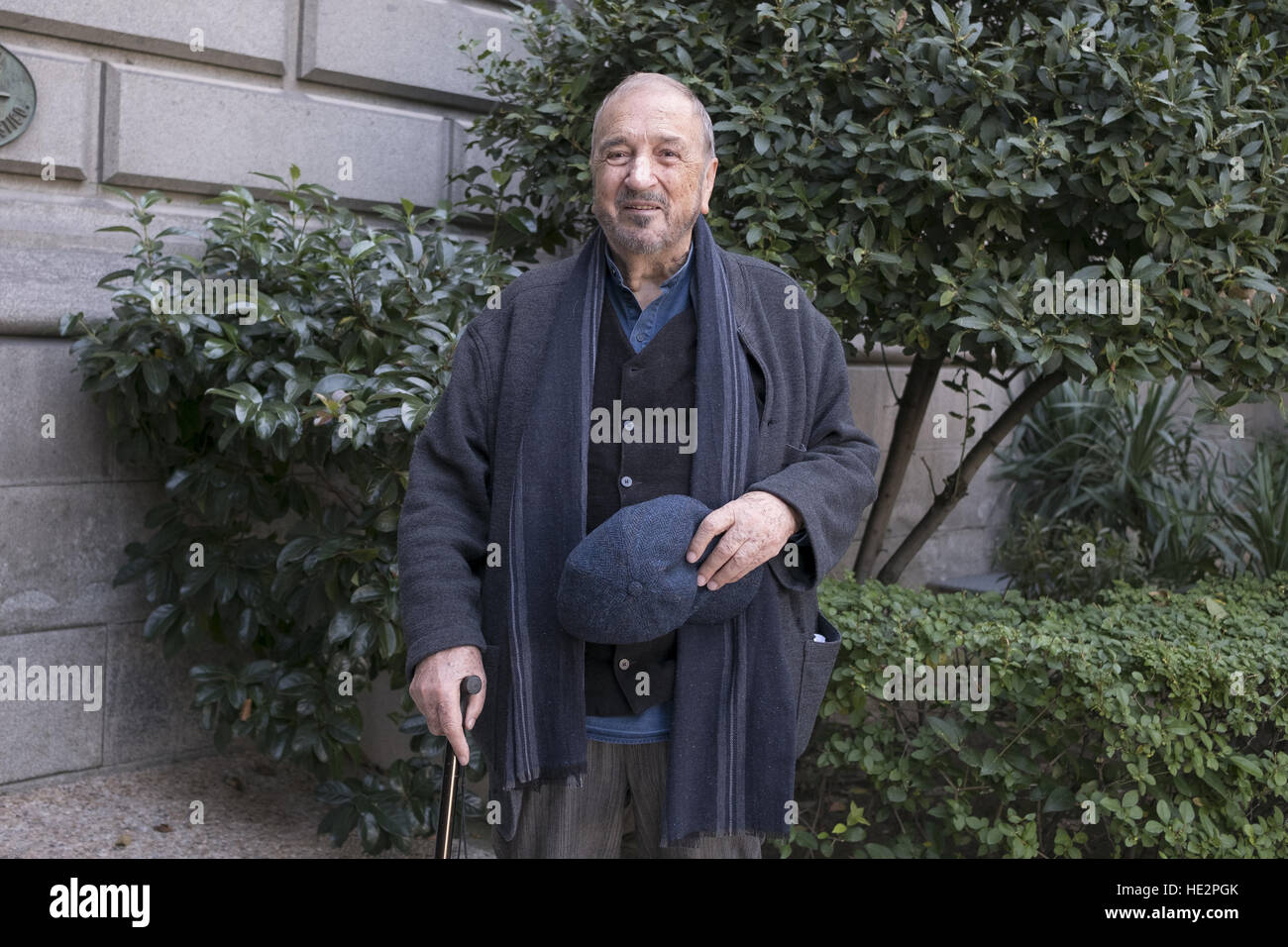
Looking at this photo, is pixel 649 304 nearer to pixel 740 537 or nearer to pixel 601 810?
pixel 740 537

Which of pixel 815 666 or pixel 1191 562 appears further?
pixel 1191 562

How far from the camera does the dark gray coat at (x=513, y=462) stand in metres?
2.42

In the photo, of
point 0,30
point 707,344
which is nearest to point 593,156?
point 707,344

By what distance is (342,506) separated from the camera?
4512mm

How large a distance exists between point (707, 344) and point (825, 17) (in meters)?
2.35

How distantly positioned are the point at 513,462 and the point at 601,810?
0.72 meters

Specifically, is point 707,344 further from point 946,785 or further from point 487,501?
point 946,785

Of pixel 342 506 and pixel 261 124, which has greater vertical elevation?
pixel 261 124

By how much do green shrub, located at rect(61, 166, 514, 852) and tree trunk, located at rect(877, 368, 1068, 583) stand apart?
2.26 meters

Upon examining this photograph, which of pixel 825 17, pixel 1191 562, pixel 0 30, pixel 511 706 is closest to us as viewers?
pixel 511 706

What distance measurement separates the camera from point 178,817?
15.4ft

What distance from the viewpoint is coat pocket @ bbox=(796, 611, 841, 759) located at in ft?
8.30

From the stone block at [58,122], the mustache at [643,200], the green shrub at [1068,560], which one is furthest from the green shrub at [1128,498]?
the stone block at [58,122]

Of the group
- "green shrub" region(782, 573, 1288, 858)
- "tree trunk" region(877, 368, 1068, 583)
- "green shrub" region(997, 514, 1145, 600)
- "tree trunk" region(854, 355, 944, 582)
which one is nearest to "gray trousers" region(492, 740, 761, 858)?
"green shrub" region(782, 573, 1288, 858)
